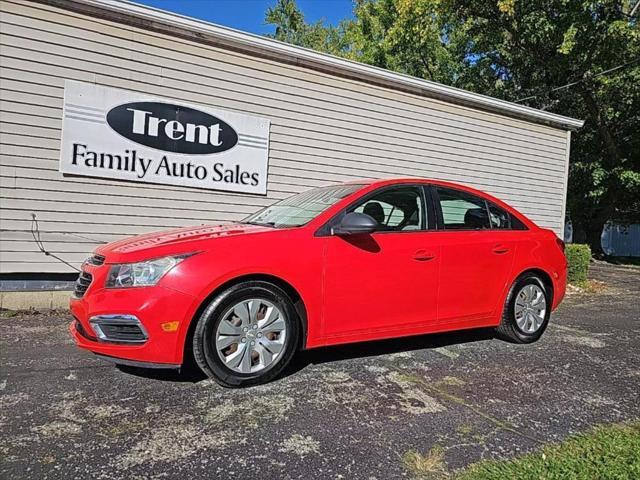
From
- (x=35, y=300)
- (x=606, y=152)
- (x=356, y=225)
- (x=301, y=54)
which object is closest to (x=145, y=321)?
(x=356, y=225)

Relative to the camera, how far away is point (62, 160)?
18.6ft

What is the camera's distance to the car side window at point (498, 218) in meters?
4.66

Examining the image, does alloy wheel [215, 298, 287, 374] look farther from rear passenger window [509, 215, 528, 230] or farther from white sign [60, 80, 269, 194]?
white sign [60, 80, 269, 194]

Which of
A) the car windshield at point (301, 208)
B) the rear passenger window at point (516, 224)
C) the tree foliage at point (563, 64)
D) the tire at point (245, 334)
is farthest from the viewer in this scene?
the tree foliage at point (563, 64)

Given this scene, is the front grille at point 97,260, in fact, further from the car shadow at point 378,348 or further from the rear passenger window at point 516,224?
the rear passenger window at point 516,224

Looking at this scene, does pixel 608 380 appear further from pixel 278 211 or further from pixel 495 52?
pixel 495 52

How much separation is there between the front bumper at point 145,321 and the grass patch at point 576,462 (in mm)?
1879

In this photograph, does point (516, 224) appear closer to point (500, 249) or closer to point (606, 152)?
point (500, 249)

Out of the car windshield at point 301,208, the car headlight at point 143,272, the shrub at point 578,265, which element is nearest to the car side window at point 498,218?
the car windshield at point 301,208

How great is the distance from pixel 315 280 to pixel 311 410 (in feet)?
3.06

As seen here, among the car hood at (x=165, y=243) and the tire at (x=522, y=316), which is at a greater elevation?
the car hood at (x=165, y=243)

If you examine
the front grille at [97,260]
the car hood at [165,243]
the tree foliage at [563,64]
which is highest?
the tree foliage at [563,64]

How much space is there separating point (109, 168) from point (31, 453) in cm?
416

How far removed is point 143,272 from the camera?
321 centimetres
